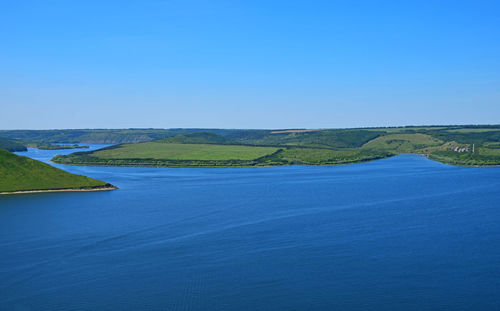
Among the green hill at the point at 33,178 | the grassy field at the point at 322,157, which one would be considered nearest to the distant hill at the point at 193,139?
the grassy field at the point at 322,157

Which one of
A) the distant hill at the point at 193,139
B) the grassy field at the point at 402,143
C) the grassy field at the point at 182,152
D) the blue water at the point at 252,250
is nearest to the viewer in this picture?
the blue water at the point at 252,250

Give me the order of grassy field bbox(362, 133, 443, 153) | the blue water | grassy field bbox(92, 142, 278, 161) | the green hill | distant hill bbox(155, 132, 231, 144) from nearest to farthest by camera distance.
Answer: the blue water
the green hill
grassy field bbox(92, 142, 278, 161)
grassy field bbox(362, 133, 443, 153)
distant hill bbox(155, 132, 231, 144)

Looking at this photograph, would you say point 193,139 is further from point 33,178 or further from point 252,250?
point 252,250

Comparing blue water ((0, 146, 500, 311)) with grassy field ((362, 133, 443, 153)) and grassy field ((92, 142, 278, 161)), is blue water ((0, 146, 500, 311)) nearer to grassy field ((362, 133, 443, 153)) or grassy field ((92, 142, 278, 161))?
grassy field ((92, 142, 278, 161))

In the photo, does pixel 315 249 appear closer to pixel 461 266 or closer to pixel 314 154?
pixel 461 266

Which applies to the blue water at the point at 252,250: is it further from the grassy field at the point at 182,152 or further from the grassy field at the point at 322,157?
the grassy field at the point at 182,152

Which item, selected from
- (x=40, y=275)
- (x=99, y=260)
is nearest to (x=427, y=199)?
(x=99, y=260)

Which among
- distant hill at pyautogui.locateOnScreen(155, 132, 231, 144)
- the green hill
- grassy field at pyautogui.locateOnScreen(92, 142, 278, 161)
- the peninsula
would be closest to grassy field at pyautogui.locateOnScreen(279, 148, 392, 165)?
the peninsula
